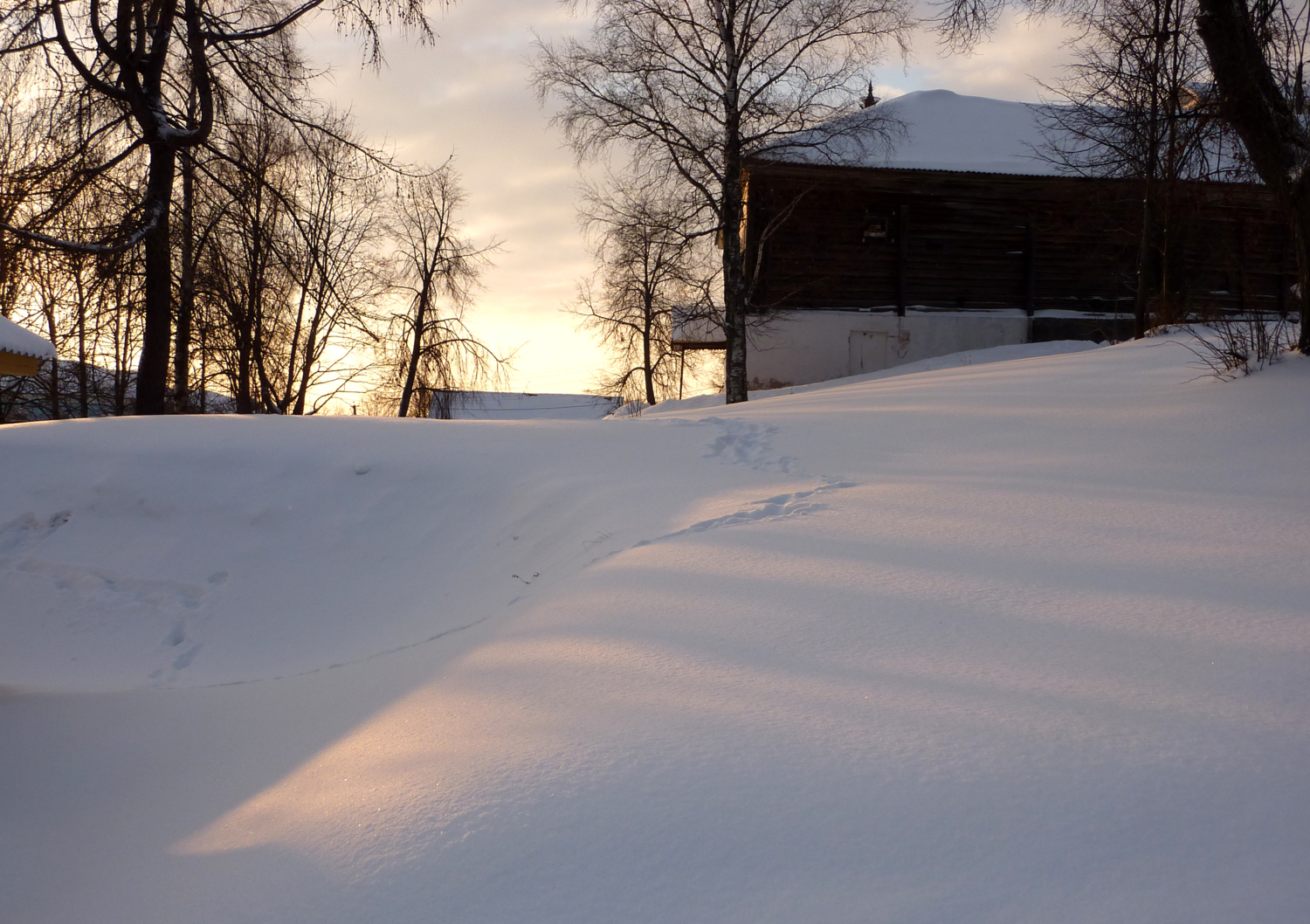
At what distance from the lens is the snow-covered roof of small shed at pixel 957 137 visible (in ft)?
65.1

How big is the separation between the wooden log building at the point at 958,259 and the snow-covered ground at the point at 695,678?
42.2 feet

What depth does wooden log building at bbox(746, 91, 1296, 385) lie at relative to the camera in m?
19.8

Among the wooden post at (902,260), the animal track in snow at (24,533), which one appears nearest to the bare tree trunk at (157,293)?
the animal track in snow at (24,533)

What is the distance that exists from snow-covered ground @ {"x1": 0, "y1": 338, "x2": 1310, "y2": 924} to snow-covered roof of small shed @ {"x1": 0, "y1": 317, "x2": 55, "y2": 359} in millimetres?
1046

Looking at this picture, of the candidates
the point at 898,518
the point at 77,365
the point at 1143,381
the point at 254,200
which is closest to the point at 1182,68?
the point at 1143,381

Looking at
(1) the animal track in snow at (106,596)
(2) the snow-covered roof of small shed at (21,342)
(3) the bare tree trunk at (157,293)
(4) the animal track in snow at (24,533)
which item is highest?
(3) the bare tree trunk at (157,293)

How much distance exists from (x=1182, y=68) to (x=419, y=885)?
1173 cm

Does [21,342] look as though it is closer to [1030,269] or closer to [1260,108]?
[1260,108]

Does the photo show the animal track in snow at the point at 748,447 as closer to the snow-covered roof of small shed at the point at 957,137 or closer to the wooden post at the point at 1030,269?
the snow-covered roof of small shed at the point at 957,137

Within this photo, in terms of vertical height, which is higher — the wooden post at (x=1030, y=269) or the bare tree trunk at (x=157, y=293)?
the wooden post at (x=1030, y=269)

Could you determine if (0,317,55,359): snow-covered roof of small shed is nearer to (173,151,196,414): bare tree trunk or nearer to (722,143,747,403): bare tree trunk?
A: (173,151,196,414): bare tree trunk

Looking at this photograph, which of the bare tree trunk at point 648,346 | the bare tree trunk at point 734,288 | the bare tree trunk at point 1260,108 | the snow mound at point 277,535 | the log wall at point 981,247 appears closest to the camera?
the snow mound at point 277,535

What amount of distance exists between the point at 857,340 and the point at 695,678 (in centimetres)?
1801

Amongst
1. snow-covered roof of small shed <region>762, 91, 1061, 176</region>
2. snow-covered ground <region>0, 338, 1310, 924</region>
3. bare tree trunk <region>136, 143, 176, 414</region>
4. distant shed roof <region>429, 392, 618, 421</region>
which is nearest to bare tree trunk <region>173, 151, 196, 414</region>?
bare tree trunk <region>136, 143, 176, 414</region>
